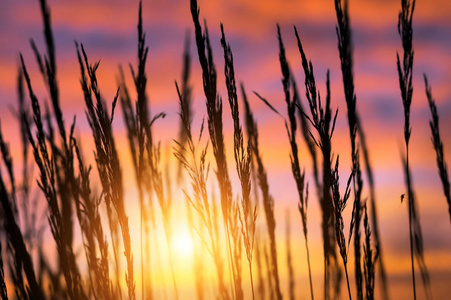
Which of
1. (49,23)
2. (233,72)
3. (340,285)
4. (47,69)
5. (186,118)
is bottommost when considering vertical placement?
(340,285)

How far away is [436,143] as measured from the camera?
9.91 ft

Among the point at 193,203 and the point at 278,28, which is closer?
Result: the point at 193,203

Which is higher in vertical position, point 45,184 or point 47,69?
point 47,69

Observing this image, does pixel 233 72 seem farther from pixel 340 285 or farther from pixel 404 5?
pixel 340 285

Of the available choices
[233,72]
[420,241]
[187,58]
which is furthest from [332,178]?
[420,241]

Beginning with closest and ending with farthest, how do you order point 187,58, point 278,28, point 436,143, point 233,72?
point 233,72, point 278,28, point 436,143, point 187,58

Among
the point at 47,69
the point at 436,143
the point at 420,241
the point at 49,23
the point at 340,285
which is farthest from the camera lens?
the point at 420,241

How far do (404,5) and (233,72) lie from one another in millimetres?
971

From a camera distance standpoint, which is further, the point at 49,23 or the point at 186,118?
the point at 49,23

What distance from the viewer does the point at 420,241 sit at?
13.0ft

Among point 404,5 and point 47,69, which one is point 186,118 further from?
point 404,5

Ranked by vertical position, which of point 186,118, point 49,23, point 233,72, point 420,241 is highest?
point 49,23

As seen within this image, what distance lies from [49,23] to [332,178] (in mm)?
1626

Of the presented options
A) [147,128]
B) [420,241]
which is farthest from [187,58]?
[420,241]
